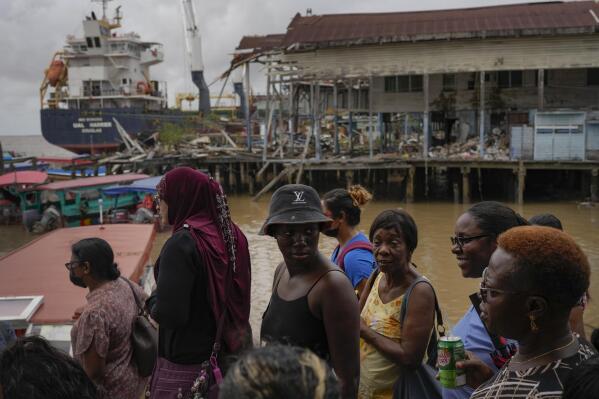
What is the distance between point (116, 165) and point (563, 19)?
20.6 meters

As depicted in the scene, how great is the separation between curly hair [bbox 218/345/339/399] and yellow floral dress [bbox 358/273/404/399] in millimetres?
1618

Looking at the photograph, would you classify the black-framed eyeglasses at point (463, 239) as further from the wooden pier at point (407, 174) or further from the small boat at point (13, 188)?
the wooden pier at point (407, 174)

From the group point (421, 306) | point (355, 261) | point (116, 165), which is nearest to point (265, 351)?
point (421, 306)

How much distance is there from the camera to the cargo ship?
44.2m

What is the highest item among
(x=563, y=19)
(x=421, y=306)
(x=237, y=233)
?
(x=563, y=19)

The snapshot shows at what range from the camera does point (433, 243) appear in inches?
619

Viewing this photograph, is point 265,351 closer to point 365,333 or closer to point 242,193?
point 365,333

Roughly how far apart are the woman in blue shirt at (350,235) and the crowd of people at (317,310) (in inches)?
2.1

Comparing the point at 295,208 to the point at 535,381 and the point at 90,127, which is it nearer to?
the point at 535,381

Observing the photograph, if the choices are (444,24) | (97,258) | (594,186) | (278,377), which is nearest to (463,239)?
(278,377)

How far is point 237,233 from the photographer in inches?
124

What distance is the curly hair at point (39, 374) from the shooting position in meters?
1.71

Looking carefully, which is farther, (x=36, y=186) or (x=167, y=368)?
(x=36, y=186)

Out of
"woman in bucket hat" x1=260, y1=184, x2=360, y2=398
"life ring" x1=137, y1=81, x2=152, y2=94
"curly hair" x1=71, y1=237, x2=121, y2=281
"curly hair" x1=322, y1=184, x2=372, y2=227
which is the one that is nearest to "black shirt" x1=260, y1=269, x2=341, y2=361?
"woman in bucket hat" x1=260, y1=184, x2=360, y2=398
